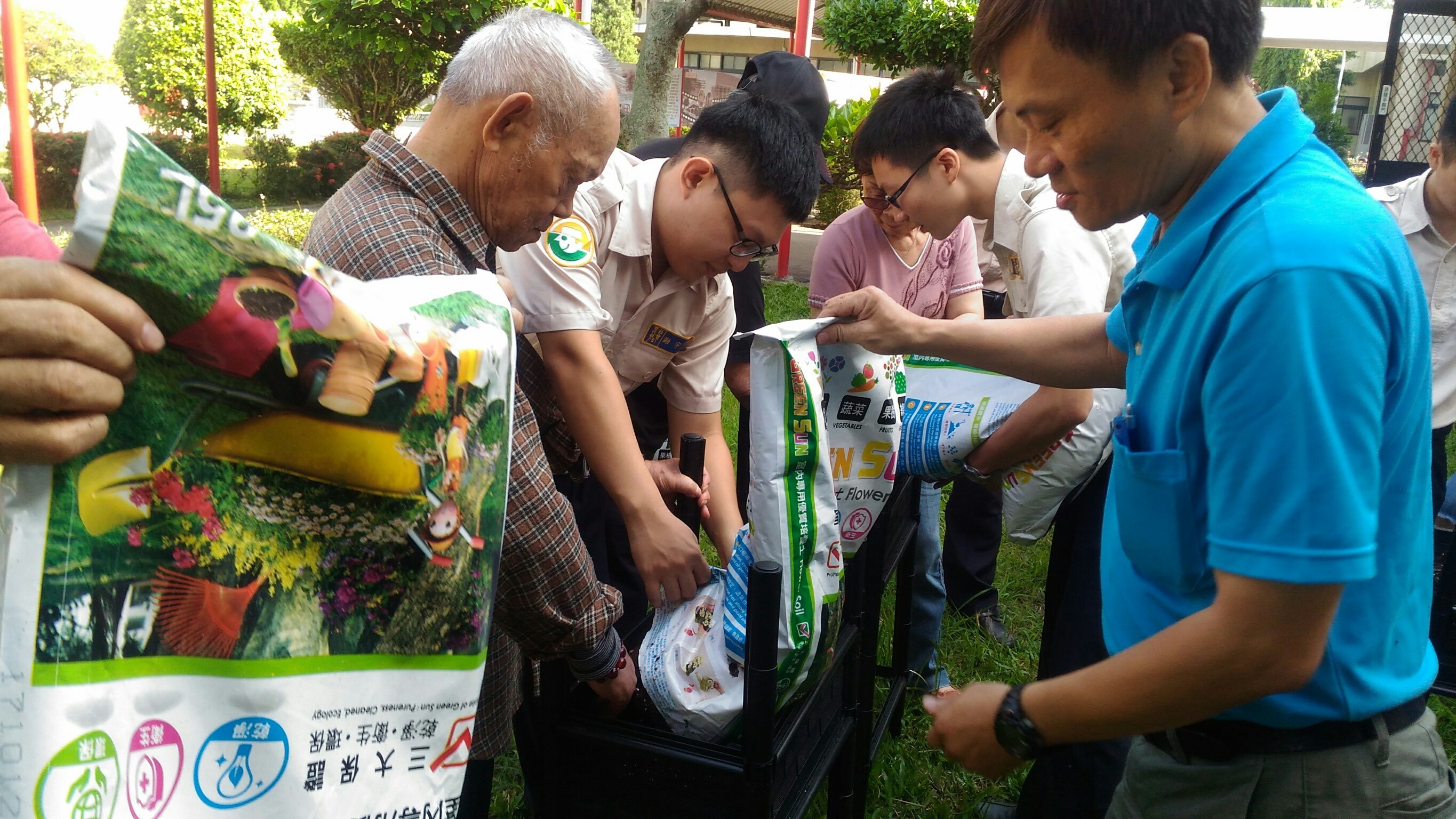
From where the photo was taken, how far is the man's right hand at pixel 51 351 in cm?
75

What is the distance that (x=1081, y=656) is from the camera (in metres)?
2.23

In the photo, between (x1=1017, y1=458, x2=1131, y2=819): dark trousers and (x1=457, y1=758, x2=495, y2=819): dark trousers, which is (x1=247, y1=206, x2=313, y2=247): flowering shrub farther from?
(x1=1017, y1=458, x2=1131, y2=819): dark trousers

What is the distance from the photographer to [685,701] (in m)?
1.53

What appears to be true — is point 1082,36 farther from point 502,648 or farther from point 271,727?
point 502,648

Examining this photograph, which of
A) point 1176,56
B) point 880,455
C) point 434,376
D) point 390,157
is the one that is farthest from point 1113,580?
point 390,157

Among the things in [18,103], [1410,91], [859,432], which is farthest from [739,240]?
[18,103]

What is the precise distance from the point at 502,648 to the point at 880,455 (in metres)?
0.71

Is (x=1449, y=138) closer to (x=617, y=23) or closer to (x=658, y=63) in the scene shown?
(x=658, y=63)

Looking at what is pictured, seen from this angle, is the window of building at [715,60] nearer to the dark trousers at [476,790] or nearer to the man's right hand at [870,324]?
the man's right hand at [870,324]

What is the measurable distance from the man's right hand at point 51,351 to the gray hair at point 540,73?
92cm

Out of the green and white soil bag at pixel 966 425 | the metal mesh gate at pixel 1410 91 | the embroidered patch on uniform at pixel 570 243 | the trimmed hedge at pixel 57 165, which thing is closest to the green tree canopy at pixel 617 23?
the trimmed hedge at pixel 57 165

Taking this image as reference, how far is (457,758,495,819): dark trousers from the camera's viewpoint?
178 centimetres

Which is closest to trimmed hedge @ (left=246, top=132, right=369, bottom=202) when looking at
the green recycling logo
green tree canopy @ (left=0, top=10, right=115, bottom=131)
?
green tree canopy @ (left=0, top=10, right=115, bottom=131)

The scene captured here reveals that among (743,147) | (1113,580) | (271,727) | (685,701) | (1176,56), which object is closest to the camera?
(271,727)
